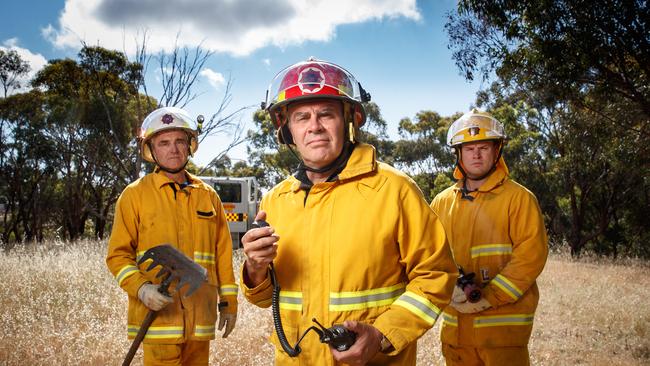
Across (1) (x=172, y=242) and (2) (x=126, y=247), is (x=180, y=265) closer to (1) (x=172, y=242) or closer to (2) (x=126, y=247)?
(1) (x=172, y=242)

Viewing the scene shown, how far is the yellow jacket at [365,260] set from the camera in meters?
1.82

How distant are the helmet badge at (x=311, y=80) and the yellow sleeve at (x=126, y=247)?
5.88 feet

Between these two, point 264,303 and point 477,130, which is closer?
point 264,303

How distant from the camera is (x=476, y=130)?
360 cm

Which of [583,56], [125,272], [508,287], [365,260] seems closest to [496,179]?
[508,287]

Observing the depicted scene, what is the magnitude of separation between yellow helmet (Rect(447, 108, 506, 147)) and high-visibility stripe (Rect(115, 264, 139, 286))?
100 inches

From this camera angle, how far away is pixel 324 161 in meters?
2.05

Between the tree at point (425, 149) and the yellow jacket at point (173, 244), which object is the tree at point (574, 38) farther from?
the tree at point (425, 149)

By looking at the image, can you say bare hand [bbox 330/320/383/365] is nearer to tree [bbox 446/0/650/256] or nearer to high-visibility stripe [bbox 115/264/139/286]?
high-visibility stripe [bbox 115/264/139/286]

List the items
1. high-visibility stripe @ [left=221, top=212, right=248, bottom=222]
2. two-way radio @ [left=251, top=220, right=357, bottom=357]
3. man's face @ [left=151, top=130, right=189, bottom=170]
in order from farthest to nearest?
high-visibility stripe @ [left=221, top=212, right=248, bottom=222], man's face @ [left=151, top=130, right=189, bottom=170], two-way radio @ [left=251, top=220, right=357, bottom=357]

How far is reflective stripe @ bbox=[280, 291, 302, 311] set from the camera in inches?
77.9

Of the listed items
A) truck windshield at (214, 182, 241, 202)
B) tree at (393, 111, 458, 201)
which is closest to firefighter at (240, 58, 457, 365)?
truck windshield at (214, 182, 241, 202)

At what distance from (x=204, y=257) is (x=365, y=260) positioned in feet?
5.82

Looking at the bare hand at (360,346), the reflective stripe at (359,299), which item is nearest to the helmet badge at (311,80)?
the reflective stripe at (359,299)
